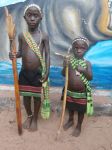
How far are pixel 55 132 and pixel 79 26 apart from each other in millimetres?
1608

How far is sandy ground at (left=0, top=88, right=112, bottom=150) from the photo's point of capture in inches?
188

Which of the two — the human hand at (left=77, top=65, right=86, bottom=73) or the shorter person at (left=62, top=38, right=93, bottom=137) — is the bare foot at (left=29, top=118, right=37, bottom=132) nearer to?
the shorter person at (left=62, top=38, right=93, bottom=137)

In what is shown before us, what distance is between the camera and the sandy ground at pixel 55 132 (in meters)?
4.78

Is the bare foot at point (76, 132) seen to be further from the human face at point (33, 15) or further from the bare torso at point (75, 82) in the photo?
the human face at point (33, 15)

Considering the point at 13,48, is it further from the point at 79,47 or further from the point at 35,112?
the point at 35,112

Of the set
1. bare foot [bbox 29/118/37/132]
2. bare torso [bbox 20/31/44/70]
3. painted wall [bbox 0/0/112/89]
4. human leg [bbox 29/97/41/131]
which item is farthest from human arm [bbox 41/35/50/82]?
painted wall [bbox 0/0/112/89]

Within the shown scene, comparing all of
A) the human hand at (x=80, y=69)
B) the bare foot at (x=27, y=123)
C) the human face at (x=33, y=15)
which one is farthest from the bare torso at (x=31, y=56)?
the bare foot at (x=27, y=123)

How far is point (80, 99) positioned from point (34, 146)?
80 cm

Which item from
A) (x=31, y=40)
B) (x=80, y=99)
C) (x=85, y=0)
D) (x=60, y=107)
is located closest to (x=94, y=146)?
(x=80, y=99)

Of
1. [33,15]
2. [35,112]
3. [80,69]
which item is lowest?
[35,112]

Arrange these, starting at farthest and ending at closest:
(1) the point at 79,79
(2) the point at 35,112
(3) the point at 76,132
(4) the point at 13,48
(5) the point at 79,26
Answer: (5) the point at 79,26, (2) the point at 35,112, (3) the point at 76,132, (1) the point at 79,79, (4) the point at 13,48

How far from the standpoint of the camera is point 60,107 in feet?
18.2

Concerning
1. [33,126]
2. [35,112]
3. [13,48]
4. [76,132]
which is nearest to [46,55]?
[13,48]

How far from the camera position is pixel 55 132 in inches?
200
